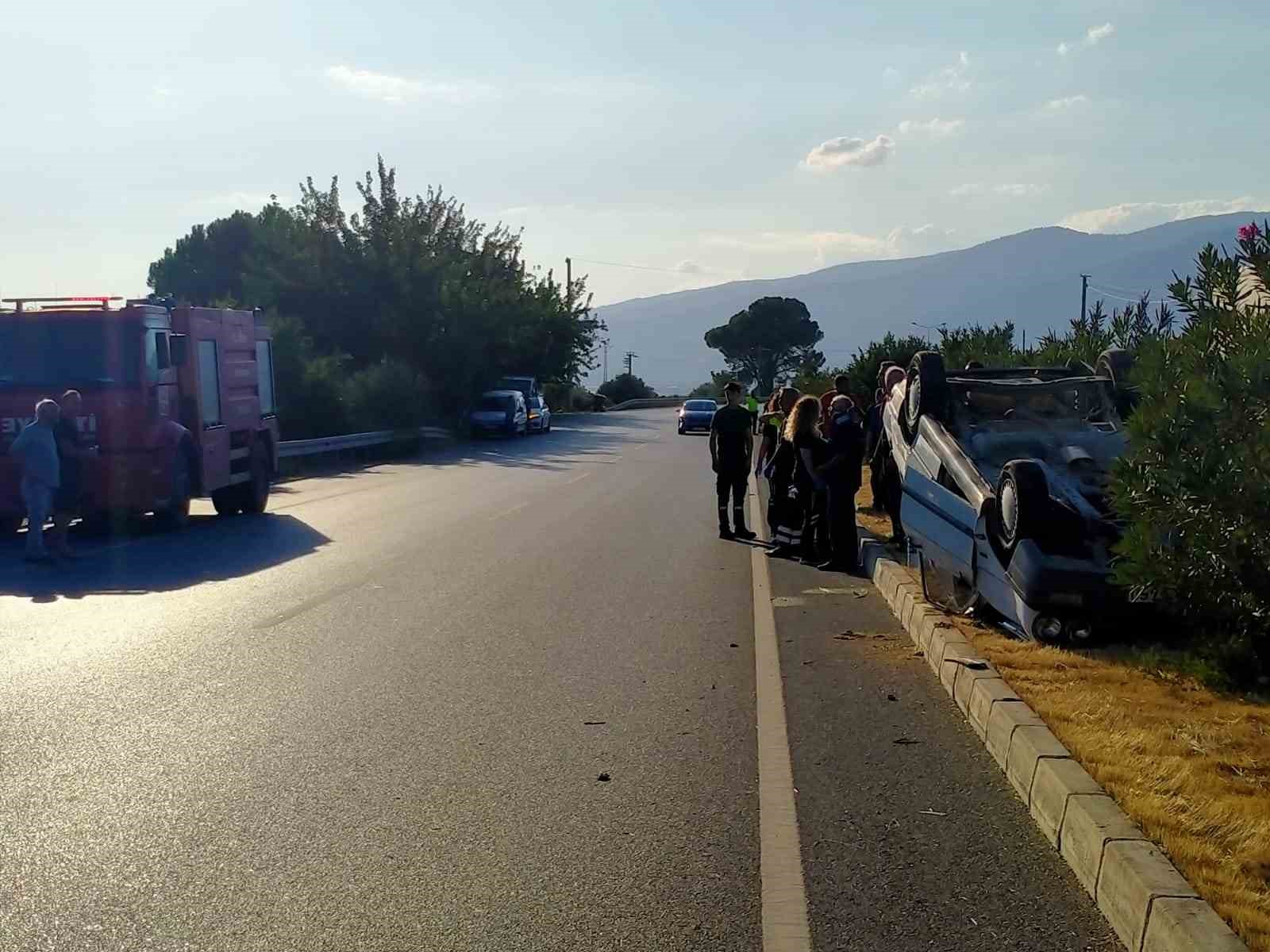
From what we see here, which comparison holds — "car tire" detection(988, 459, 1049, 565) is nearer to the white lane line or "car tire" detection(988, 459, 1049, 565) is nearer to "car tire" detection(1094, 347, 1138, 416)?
the white lane line

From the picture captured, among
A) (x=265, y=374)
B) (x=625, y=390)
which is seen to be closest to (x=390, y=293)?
(x=265, y=374)

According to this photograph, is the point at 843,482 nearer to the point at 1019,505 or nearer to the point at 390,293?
the point at 1019,505

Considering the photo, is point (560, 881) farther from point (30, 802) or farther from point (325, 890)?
point (30, 802)

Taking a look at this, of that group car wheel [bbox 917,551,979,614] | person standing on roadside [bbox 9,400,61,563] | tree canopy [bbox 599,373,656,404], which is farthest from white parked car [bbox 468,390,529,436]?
tree canopy [bbox 599,373,656,404]

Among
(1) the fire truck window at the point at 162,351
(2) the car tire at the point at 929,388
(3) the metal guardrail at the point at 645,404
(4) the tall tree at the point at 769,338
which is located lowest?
(3) the metal guardrail at the point at 645,404

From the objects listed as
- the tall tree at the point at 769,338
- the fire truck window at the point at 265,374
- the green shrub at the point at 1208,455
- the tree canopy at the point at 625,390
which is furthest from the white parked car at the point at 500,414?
the tree canopy at the point at 625,390

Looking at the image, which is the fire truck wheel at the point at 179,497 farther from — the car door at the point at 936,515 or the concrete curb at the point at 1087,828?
the concrete curb at the point at 1087,828

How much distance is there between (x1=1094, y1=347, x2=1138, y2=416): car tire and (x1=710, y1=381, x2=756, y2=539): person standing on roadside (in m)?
4.46

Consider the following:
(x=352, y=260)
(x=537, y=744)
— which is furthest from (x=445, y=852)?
(x=352, y=260)

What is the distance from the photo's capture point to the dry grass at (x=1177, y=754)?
4609 mm

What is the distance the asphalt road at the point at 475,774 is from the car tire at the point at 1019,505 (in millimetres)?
929

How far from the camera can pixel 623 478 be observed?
26.3m

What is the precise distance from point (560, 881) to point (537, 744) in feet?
6.18

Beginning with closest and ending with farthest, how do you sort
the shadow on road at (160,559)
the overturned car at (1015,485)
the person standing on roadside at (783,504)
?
the overturned car at (1015,485) → the shadow on road at (160,559) → the person standing on roadside at (783,504)
